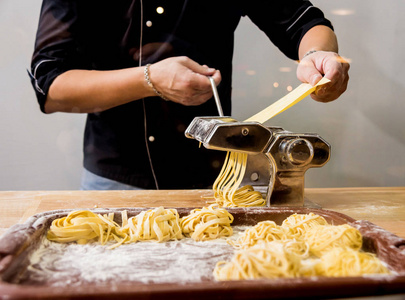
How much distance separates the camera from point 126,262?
1053 mm

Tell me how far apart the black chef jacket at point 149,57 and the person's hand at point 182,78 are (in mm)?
304

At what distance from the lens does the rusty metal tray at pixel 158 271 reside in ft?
2.46

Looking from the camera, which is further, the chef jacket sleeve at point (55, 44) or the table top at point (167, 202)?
the chef jacket sleeve at point (55, 44)

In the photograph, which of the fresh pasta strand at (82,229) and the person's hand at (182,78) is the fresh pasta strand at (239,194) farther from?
the fresh pasta strand at (82,229)

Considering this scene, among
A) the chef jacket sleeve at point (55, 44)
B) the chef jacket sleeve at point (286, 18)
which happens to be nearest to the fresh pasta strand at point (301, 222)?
the chef jacket sleeve at point (286, 18)

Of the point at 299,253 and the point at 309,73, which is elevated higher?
the point at 309,73

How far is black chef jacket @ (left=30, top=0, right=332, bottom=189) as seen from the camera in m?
2.16

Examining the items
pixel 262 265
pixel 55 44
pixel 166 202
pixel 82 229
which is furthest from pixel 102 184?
pixel 262 265

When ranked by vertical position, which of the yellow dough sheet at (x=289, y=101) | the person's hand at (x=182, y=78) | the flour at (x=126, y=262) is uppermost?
the person's hand at (x=182, y=78)

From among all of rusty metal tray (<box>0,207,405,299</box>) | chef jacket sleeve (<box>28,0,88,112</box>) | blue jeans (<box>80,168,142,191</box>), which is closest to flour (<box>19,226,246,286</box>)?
rusty metal tray (<box>0,207,405,299</box>)

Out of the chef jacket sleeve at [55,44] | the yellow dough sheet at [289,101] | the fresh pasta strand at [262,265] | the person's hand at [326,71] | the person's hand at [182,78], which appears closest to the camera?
the fresh pasta strand at [262,265]

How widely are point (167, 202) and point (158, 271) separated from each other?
765 millimetres

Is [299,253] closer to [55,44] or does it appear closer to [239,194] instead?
[239,194]

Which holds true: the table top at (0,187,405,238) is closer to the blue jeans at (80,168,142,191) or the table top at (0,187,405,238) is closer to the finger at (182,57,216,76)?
the blue jeans at (80,168,142,191)
